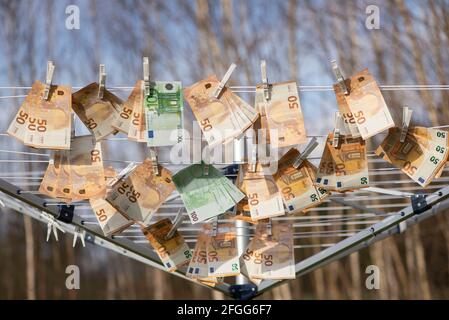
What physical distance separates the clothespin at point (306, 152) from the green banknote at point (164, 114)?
1.13 feet

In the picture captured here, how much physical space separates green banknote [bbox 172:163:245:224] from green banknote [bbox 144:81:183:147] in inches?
5.2

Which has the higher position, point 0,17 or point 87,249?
point 0,17

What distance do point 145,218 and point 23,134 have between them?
38 centimetres

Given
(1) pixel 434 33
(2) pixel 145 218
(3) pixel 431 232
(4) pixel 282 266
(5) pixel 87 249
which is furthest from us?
(5) pixel 87 249

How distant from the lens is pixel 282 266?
1.99m

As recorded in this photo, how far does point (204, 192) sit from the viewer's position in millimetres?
1795

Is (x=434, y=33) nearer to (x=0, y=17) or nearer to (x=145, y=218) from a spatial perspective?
(x=0, y=17)

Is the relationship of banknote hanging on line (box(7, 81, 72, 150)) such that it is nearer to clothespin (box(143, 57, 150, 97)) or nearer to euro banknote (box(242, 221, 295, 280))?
clothespin (box(143, 57, 150, 97))

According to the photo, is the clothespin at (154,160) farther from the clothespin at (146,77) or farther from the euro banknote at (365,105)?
the euro banknote at (365,105)

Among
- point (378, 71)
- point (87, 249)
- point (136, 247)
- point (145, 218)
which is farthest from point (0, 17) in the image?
point (145, 218)

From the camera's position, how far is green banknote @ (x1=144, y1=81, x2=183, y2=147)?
5.61 feet
